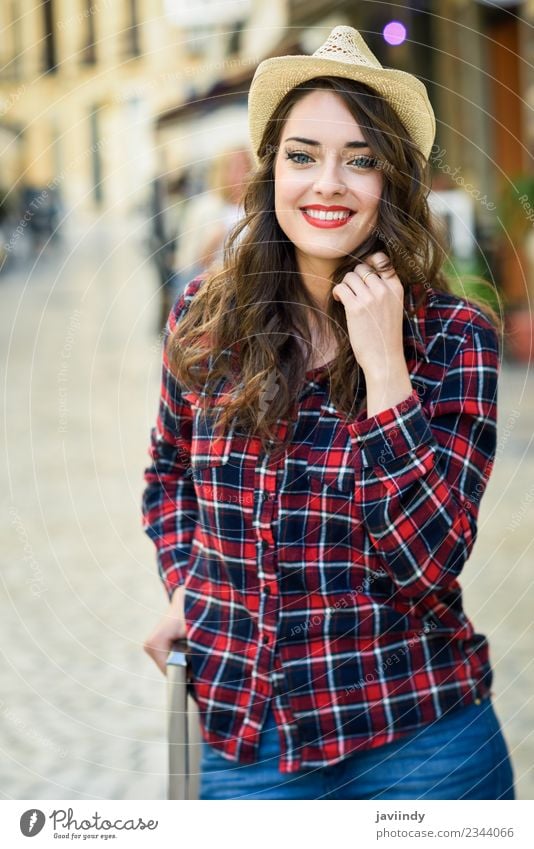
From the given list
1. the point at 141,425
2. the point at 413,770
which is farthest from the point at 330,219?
the point at 141,425

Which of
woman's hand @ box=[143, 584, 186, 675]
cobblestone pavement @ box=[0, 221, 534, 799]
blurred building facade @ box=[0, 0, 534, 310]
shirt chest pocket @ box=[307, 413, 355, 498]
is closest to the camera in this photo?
shirt chest pocket @ box=[307, 413, 355, 498]

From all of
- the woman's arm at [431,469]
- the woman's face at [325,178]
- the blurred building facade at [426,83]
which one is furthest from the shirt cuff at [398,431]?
the blurred building facade at [426,83]

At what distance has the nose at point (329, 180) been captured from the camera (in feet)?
4.85

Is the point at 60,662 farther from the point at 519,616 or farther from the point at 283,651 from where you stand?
the point at 283,651

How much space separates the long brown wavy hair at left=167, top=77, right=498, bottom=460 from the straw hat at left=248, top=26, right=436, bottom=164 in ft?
0.05

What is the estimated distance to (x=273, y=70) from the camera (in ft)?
4.91

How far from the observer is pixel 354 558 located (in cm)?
152

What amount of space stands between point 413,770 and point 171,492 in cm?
63

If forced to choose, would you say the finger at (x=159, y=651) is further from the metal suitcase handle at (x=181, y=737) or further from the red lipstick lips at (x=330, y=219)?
the red lipstick lips at (x=330, y=219)

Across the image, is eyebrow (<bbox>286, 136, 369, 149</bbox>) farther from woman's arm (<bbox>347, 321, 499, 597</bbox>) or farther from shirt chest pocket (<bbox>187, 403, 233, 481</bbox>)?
shirt chest pocket (<bbox>187, 403, 233, 481</bbox>)

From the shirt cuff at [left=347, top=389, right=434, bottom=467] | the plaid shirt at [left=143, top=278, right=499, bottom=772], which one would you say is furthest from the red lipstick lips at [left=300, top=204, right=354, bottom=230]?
the shirt cuff at [left=347, top=389, right=434, bottom=467]

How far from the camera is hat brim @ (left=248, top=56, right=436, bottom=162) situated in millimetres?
1464

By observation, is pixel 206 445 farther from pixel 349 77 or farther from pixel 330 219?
pixel 349 77
